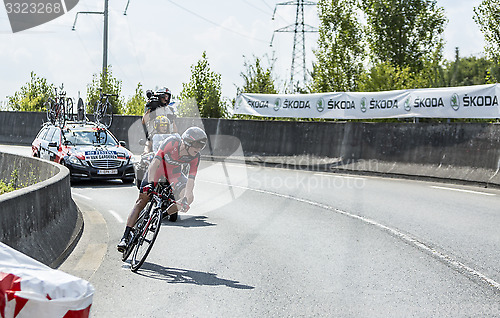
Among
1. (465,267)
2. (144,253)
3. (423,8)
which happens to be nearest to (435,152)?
(465,267)

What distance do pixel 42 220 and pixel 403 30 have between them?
125 feet

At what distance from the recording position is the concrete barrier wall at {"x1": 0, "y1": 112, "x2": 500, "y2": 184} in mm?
17109

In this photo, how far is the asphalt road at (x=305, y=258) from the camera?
586 cm

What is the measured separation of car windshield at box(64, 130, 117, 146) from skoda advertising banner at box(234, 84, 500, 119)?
320 inches

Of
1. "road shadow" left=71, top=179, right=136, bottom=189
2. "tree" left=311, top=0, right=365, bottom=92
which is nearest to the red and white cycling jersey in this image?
"road shadow" left=71, top=179, right=136, bottom=189

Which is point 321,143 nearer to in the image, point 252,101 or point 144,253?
point 252,101

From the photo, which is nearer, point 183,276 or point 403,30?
point 183,276

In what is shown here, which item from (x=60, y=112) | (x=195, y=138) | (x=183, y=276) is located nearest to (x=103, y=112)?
(x=60, y=112)

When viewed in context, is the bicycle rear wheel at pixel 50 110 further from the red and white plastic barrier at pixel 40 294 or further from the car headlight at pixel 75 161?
the red and white plastic barrier at pixel 40 294

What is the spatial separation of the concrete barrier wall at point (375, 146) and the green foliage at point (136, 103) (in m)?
13.6

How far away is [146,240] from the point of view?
24.3 feet

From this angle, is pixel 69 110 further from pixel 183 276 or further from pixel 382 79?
pixel 183 276

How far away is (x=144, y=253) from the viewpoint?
23.9ft

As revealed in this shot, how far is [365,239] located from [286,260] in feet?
5.98
